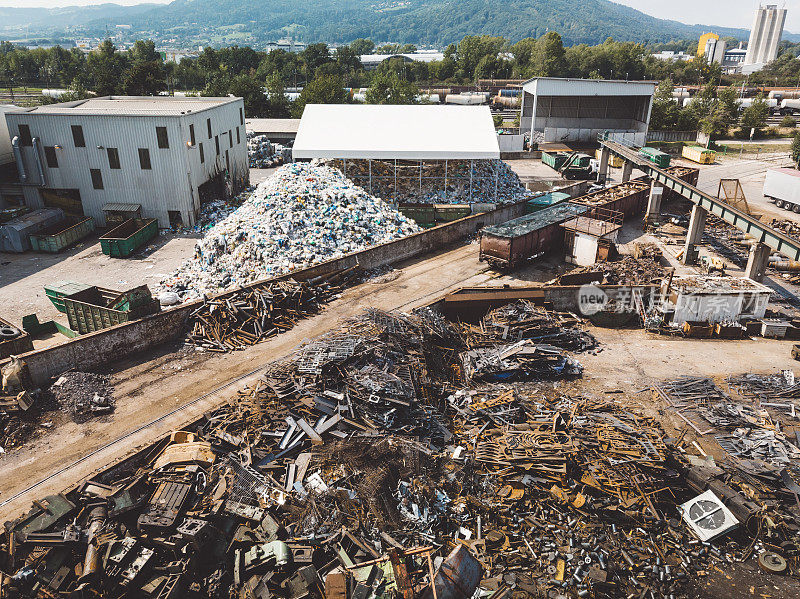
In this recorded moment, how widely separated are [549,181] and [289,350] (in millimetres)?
29143

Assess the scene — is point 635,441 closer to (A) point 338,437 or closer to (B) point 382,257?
(A) point 338,437

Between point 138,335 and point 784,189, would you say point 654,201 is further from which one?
point 138,335

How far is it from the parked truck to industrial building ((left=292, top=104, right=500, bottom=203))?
1936cm

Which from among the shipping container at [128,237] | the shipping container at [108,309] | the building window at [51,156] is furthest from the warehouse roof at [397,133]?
the shipping container at [108,309]

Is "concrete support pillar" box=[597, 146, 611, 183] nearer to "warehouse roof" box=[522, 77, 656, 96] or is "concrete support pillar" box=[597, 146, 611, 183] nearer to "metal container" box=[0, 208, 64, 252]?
"warehouse roof" box=[522, 77, 656, 96]

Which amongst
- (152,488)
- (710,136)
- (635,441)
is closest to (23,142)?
(152,488)

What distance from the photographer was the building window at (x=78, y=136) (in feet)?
98.2

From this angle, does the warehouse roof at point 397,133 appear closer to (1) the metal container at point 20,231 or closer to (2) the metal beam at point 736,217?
(2) the metal beam at point 736,217

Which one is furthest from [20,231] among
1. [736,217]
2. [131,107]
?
[736,217]

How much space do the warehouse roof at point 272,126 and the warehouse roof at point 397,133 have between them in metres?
15.1

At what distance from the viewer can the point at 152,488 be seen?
11.4 m

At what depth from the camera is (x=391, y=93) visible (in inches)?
2549

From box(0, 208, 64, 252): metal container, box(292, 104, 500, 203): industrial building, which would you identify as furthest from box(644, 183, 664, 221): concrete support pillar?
box(0, 208, 64, 252): metal container

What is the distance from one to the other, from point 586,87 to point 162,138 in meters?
41.0
